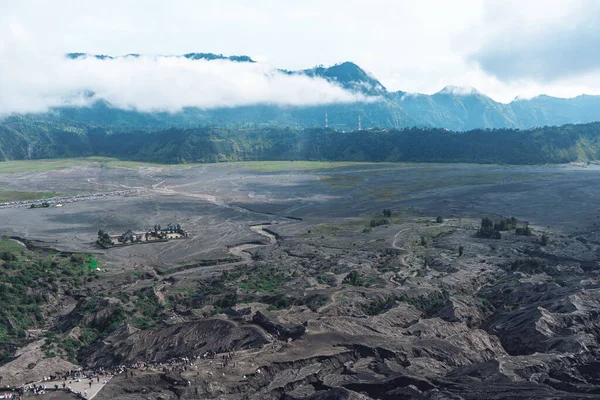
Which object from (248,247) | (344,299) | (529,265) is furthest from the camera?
(248,247)

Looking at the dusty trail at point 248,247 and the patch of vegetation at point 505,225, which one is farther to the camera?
the patch of vegetation at point 505,225

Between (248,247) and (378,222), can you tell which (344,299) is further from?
(378,222)

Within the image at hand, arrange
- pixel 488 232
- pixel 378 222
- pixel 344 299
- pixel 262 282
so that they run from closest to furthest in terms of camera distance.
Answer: pixel 344 299 < pixel 262 282 < pixel 488 232 < pixel 378 222

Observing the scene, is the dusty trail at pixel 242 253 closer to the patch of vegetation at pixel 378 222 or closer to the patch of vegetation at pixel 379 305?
the patch of vegetation at pixel 378 222

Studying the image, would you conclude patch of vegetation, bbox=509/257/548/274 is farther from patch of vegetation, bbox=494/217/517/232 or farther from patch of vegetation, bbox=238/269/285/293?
patch of vegetation, bbox=238/269/285/293

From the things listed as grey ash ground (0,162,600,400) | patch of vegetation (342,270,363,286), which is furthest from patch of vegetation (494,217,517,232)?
patch of vegetation (342,270,363,286)

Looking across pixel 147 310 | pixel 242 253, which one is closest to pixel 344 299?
pixel 147 310

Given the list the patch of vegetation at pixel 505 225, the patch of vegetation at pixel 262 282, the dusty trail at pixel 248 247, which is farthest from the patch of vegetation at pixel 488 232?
the patch of vegetation at pixel 262 282

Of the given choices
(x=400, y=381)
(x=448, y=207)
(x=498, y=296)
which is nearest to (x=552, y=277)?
(x=498, y=296)
